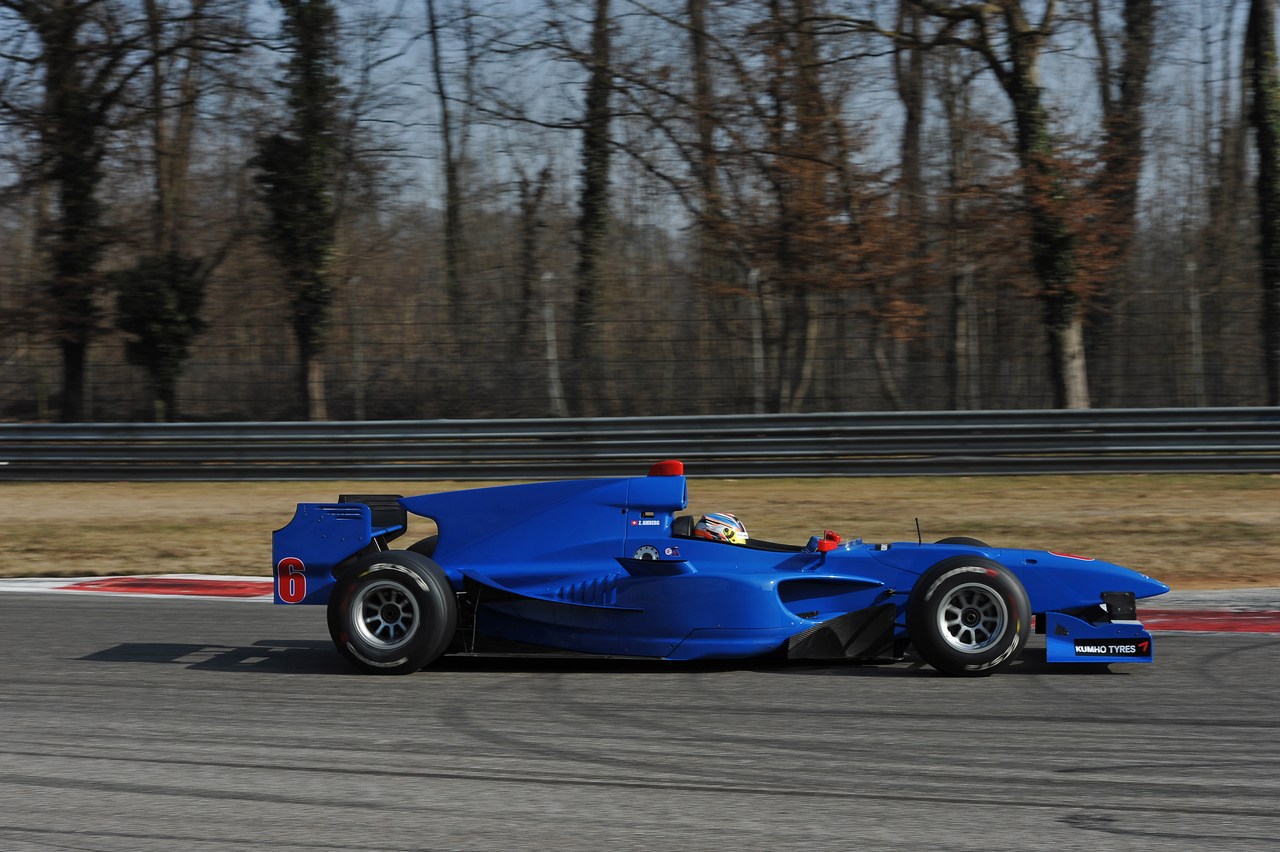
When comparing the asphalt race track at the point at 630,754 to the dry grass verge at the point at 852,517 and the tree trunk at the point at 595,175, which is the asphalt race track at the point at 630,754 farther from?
the tree trunk at the point at 595,175

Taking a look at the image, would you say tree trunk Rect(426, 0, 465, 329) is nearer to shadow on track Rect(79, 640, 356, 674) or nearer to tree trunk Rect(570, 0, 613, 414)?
tree trunk Rect(570, 0, 613, 414)

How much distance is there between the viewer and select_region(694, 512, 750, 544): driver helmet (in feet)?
20.5

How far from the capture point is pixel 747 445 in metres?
14.7

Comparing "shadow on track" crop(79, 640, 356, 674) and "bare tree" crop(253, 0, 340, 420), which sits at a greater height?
"bare tree" crop(253, 0, 340, 420)

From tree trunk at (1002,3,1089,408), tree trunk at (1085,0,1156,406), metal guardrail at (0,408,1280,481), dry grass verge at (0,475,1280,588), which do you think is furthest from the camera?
tree trunk at (1002,3,1089,408)

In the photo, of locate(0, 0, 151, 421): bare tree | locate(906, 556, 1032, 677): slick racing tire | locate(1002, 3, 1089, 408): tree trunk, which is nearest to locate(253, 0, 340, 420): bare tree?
locate(0, 0, 151, 421): bare tree

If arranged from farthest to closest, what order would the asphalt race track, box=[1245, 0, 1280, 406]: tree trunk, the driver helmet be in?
box=[1245, 0, 1280, 406]: tree trunk → the driver helmet → the asphalt race track

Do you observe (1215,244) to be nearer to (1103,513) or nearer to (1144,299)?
(1144,299)

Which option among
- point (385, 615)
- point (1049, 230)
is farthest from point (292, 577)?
point (1049, 230)

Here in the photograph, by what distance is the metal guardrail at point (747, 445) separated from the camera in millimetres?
14258

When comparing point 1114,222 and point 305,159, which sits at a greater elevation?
point 305,159

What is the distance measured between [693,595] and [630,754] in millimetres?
1325

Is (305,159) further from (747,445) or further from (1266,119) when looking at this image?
(1266,119)

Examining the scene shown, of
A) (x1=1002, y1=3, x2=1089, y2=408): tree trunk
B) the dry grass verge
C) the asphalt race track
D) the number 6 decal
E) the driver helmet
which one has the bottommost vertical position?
the asphalt race track
